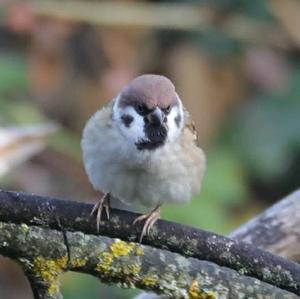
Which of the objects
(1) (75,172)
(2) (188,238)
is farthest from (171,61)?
(2) (188,238)

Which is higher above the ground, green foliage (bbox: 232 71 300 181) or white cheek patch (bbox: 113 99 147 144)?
green foliage (bbox: 232 71 300 181)

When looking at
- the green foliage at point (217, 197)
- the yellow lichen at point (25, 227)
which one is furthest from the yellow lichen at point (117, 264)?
the green foliage at point (217, 197)

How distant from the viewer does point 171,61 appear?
15.7 feet

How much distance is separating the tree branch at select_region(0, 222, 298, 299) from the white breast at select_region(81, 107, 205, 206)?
2.08ft

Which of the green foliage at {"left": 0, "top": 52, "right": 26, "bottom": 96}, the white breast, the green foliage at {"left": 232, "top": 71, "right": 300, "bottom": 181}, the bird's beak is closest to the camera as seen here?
the bird's beak

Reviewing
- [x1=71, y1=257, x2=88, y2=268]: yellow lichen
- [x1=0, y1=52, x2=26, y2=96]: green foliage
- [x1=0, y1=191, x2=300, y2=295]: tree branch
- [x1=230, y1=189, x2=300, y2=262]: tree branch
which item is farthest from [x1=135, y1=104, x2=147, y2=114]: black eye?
[x1=0, y1=52, x2=26, y2=96]: green foliage

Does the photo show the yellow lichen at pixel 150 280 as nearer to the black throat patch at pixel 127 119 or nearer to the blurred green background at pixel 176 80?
the black throat patch at pixel 127 119

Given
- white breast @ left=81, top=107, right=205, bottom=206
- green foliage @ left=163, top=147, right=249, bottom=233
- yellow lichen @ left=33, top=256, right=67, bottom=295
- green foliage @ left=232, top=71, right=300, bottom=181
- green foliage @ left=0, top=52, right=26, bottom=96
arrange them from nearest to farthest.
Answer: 1. yellow lichen @ left=33, top=256, right=67, bottom=295
2. white breast @ left=81, top=107, right=205, bottom=206
3. green foliage @ left=163, top=147, right=249, bottom=233
4. green foliage @ left=0, top=52, right=26, bottom=96
5. green foliage @ left=232, top=71, right=300, bottom=181

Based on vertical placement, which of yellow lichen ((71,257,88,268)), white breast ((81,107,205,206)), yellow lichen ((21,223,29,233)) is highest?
white breast ((81,107,205,206))

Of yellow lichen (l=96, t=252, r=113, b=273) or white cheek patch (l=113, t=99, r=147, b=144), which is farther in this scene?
white cheek patch (l=113, t=99, r=147, b=144)

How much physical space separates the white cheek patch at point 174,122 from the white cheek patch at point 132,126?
0.23ft

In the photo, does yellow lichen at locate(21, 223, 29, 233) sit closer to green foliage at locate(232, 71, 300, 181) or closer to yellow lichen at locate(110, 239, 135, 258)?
yellow lichen at locate(110, 239, 135, 258)

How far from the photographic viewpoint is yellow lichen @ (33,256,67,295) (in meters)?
1.56

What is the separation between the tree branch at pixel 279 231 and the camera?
2.22 metres
